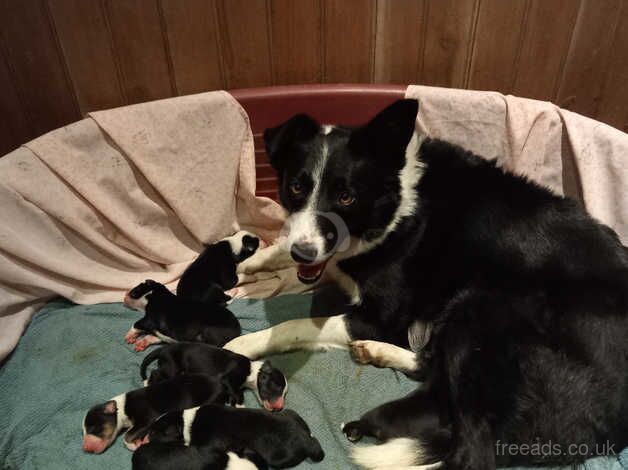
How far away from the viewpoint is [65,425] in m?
1.93

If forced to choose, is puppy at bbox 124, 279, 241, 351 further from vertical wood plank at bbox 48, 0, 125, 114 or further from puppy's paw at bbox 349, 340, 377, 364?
vertical wood plank at bbox 48, 0, 125, 114

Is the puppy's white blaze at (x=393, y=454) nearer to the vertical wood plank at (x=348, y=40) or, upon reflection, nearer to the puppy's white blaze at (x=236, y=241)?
the puppy's white blaze at (x=236, y=241)

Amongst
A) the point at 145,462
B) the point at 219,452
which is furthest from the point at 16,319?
the point at 219,452

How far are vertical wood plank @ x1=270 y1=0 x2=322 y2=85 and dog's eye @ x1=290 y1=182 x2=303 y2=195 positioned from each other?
989 millimetres

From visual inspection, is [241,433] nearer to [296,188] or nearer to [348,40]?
[296,188]

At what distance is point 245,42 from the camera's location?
2.47m

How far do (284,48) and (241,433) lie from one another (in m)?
1.81

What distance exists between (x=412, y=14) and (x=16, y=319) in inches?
93.1

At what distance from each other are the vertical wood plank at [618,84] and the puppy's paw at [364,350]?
1.89 m

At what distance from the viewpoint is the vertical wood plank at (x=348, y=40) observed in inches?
94.7

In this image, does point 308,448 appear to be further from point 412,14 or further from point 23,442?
point 412,14

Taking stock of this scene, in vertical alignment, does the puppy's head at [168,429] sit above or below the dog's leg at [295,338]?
above

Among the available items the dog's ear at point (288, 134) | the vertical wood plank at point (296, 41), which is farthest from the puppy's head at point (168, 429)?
the vertical wood plank at point (296, 41)

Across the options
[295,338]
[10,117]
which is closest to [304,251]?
Result: [295,338]
